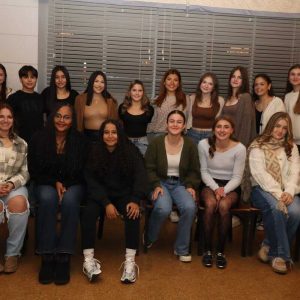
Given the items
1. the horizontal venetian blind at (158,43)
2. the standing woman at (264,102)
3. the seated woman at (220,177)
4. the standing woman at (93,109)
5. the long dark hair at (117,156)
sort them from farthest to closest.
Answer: the horizontal venetian blind at (158,43) < the standing woman at (264,102) < the standing woman at (93,109) < the seated woman at (220,177) < the long dark hair at (117,156)

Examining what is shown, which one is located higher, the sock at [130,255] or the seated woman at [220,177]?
the seated woman at [220,177]

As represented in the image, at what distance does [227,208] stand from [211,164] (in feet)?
1.33

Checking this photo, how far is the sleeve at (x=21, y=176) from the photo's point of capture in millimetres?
2789

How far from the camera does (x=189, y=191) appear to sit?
3.14m

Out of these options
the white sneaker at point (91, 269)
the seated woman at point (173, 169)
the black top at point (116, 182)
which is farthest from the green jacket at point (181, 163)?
the white sneaker at point (91, 269)

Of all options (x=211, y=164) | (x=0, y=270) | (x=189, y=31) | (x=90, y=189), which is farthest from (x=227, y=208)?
(x=189, y=31)

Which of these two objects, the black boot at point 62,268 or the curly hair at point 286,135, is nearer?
the black boot at point 62,268

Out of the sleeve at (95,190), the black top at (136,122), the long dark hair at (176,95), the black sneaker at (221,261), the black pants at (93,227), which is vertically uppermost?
the long dark hair at (176,95)

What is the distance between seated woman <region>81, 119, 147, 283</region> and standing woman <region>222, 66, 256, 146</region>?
116cm

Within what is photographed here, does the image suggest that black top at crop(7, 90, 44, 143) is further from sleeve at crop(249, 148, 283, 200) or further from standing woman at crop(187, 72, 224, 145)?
sleeve at crop(249, 148, 283, 200)

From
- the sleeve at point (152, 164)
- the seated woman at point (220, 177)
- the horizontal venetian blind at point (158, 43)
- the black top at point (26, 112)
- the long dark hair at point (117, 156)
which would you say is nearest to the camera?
the long dark hair at point (117, 156)

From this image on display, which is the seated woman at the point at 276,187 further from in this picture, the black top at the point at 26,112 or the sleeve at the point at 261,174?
the black top at the point at 26,112

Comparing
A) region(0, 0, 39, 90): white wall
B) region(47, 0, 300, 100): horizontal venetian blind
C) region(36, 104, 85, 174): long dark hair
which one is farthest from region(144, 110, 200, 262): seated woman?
region(0, 0, 39, 90): white wall

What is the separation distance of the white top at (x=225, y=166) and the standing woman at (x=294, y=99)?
77 centimetres
